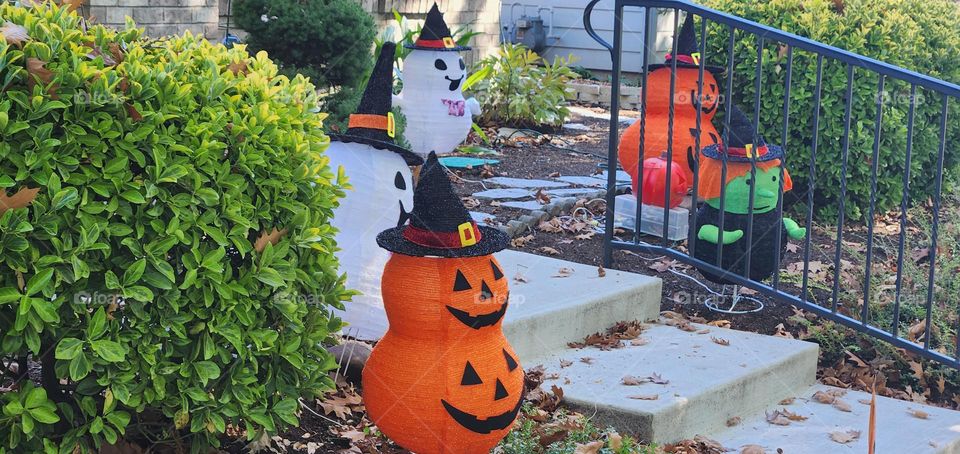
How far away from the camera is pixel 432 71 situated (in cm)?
731

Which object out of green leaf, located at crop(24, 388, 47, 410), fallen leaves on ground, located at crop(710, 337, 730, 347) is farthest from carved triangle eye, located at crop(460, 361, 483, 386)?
fallen leaves on ground, located at crop(710, 337, 730, 347)

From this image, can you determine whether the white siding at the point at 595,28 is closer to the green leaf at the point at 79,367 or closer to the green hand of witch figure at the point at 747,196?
the green hand of witch figure at the point at 747,196

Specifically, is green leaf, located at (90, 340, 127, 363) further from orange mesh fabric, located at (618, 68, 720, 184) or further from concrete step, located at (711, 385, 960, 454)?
orange mesh fabric, located at (618, 68, 720, 184)

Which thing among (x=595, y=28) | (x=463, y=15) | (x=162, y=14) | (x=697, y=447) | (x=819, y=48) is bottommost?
(x=697, y=447)

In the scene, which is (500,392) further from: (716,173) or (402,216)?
(716,173)

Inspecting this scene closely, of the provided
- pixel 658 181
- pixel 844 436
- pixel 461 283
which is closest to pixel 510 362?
pixel 461 283

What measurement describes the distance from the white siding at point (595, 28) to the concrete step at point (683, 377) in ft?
35.3

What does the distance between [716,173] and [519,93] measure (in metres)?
4.92

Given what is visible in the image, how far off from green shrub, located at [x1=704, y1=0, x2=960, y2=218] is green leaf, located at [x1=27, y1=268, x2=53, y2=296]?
5473 mm

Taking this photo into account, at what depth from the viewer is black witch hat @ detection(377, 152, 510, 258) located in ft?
10.4

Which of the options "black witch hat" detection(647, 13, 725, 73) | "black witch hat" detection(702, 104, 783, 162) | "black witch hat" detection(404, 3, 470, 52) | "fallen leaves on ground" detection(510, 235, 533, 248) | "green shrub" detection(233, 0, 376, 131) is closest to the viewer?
"black witch hat" detection(702, 104, 783, 162)

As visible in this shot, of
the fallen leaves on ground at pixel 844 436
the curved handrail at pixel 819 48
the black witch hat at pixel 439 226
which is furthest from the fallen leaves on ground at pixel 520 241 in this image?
the black witch hat at pixel 439 226

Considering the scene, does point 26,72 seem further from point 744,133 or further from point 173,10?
point 173,10

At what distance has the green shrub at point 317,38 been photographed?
7.06 metres
